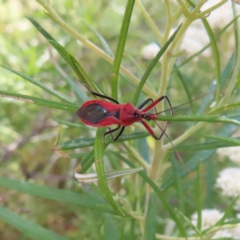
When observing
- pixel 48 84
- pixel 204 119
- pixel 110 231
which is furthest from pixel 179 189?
pixel 48 84

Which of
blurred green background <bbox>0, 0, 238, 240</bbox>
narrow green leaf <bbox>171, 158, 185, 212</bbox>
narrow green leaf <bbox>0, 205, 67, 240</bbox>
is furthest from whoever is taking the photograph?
blurred green background <bbox>0, 0, 238, 240</bbox>

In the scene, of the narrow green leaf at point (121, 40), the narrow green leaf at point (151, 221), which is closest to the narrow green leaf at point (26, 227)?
the narrow green leaf at point (151, 221)

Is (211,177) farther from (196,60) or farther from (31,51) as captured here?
(31,51)

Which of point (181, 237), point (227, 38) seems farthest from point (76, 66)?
point (227, 38)

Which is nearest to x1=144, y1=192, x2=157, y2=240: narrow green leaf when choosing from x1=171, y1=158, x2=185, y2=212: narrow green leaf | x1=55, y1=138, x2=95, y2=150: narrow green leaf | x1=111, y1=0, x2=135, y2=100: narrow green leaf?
x1=171, y1=158, x2=185, y2=212: narrow green leaf

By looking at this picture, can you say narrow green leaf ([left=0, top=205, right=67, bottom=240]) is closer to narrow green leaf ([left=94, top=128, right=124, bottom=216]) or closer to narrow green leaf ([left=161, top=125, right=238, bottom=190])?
narrow green leaf ([left=161, top=125, right=238, bottom=190])

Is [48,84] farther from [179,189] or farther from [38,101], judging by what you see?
[38,101]
